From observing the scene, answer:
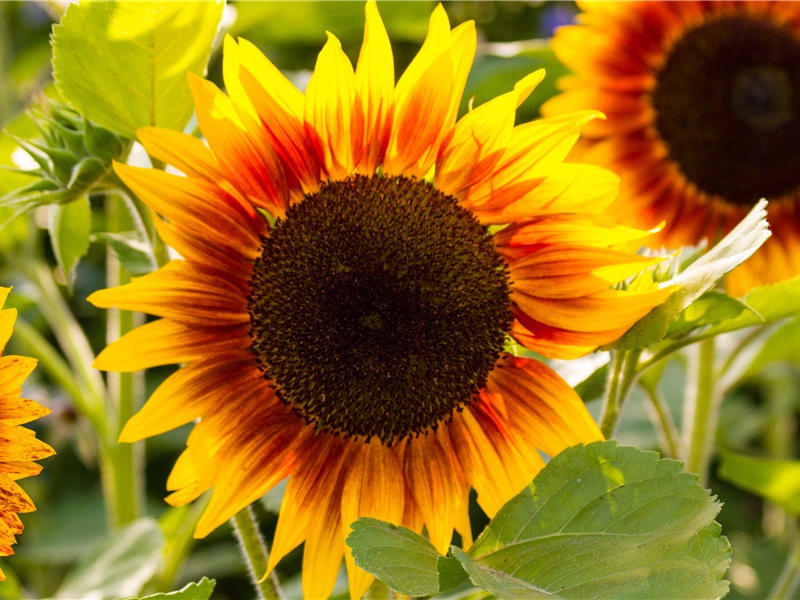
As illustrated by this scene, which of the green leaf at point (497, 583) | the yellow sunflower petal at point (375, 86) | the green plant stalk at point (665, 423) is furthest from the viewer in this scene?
the green plant stalk at point (665, 423)

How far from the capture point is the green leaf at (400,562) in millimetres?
589

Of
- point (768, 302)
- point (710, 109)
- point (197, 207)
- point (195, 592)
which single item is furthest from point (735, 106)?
point (195, 592)

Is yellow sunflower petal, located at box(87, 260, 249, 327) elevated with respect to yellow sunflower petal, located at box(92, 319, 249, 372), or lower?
elevated

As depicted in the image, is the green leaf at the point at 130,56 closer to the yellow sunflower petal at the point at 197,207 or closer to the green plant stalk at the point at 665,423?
the yellow sunflower petal at the point at 197,207

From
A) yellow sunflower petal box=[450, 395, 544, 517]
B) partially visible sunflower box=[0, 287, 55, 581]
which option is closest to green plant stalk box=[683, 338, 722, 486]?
yellow sunflower petal box=[450, 395, 544, 517]

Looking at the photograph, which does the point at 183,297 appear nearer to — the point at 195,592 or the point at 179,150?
the point at 179,150

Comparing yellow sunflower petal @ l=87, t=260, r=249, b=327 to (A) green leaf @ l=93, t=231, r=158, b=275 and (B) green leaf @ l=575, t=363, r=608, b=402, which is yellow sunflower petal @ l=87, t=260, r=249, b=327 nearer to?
(A) green leaf @ l=93, t=231, r=158, b=275

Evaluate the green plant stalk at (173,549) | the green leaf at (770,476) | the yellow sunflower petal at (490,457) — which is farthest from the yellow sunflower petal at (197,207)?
the green leaf at (770,476)

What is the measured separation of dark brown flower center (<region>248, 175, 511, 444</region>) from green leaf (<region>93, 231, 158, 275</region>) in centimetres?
10

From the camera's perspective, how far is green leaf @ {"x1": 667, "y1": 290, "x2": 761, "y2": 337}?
74cm

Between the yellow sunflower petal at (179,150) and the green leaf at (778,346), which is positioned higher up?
the yellow sunflower petal at (179,150)

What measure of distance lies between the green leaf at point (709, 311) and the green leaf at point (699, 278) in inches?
1.2

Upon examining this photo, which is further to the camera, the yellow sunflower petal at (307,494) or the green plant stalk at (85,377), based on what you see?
the green plant stalk at (85,377)

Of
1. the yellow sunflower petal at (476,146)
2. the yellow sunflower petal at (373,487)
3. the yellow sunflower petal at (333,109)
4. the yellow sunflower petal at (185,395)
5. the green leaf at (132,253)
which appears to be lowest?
the yellow sunflower petal at (373,487)
